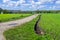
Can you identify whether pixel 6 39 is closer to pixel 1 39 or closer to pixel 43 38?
pixel 1 39

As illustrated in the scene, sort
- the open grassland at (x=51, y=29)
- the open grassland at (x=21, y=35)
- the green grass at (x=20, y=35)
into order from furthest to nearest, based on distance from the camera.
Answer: the open grassland at (x=51, y=29) → the green grass at (x=20, y=35) → the open grassland at (x=21, y=35)

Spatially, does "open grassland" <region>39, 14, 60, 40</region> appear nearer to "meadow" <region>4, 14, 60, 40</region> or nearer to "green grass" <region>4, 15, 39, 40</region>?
"meadow" <region>4, 14, 60, 40</region>

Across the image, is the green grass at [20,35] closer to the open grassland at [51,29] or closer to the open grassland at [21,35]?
the open grassland at [21,35]

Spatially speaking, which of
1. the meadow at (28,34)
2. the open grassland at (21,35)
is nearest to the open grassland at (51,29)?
the meadow at (28,34)

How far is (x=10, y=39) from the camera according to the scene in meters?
11.4

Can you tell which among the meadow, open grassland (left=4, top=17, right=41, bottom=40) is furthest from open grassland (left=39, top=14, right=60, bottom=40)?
open grassland (left=4, top=17, right=41, bottom=40)

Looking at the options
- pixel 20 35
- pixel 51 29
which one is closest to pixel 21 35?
pixel 20 35

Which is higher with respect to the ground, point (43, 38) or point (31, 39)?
point (43, 38)

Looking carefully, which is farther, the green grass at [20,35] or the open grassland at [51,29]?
the open grassland at [51,29]

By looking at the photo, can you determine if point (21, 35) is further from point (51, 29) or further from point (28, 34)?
point (51, 29)

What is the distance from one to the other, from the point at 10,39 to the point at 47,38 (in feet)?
7.77

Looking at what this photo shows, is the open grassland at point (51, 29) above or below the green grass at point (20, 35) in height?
below

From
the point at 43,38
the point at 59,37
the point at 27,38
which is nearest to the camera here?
the point at 43,38

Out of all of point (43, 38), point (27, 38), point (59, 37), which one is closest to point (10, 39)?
point (27, 38)
